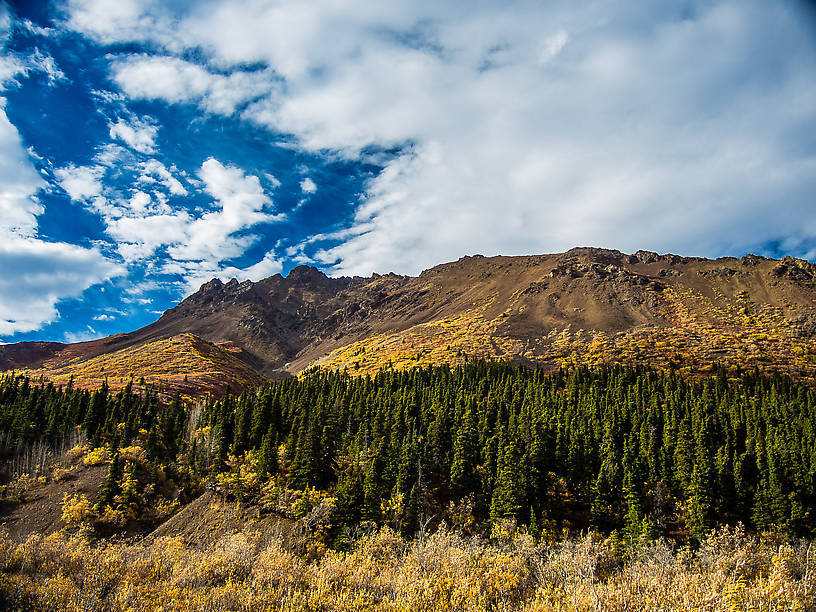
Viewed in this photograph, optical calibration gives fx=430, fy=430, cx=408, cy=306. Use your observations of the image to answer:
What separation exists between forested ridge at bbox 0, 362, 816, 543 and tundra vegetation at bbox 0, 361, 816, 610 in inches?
16.4

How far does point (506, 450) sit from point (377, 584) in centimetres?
3921

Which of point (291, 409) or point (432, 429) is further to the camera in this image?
point (291, 409)

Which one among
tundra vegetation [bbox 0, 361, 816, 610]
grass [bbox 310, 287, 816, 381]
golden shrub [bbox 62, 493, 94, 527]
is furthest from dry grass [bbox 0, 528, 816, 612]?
grass [bbox 310, 287, 816, 381]

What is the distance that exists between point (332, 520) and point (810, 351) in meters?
187

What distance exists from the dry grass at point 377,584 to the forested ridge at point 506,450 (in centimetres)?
2019

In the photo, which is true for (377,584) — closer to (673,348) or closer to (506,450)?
(506,450)

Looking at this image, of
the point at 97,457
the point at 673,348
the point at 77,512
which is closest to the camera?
the point at 77,512

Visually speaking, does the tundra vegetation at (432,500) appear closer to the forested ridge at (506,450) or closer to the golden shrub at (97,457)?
the golden shrub at (97,457)

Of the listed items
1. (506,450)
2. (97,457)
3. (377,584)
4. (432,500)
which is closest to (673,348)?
(506,450)

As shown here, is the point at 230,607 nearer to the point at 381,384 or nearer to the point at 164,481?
the point at 164,481

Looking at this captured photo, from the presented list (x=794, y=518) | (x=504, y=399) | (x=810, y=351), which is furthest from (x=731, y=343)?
(x=794, y=518)

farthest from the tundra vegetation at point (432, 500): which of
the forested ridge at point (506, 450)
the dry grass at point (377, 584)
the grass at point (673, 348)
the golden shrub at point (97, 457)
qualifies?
the grass at point (673, 348)

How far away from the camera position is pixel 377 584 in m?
28.5

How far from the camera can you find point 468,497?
6084 cm
